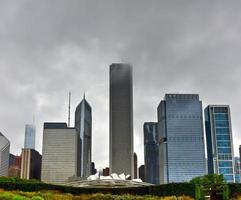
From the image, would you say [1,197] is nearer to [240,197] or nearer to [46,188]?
[46,188]

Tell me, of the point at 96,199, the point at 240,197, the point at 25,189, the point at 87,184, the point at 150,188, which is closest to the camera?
the point at 96,199

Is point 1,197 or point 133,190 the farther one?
point 133,190

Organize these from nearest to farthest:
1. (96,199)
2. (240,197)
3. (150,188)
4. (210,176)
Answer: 1. (96,199)
2. (240,197)
3. (150,188)
4. (210,176)

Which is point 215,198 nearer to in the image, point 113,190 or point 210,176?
point 210,176

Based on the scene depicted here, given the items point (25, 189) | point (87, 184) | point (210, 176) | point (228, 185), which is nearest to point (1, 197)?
point (25, 189)

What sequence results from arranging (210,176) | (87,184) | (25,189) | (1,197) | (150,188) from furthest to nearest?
1. (87,184)
2. (210,176)
3. (150,188)
4. (25,189)
5. (1,197)

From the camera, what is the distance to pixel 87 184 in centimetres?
5631

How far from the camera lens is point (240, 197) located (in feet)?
117

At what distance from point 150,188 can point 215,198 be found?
758 cm

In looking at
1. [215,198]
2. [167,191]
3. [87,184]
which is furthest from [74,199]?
[87,184]

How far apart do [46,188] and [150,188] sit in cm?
1061

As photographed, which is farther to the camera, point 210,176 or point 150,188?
point 210,176

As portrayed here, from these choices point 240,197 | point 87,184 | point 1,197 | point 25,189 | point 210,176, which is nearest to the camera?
point 1,197

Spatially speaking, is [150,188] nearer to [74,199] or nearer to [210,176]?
[210,176]
